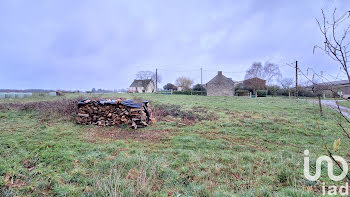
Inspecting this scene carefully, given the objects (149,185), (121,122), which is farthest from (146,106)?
(149,185)

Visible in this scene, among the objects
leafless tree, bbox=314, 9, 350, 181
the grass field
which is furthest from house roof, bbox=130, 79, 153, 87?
leafless tree, bbox=314, 9, 350, 181

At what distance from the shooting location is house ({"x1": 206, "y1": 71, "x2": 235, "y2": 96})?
114ft

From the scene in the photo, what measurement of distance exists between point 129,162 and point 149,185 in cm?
117

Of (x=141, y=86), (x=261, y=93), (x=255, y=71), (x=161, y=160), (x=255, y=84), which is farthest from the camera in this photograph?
(x=141, y=86)

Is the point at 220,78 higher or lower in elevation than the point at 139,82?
lower

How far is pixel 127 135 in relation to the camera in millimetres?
6285

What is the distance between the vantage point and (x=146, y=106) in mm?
8383

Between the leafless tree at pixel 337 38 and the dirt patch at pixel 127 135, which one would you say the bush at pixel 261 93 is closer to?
the dirt patch at pixel 127 135

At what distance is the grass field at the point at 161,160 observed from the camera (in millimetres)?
2792

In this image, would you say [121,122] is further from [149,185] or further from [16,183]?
[149,185]

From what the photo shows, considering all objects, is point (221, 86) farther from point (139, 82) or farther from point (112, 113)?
point (112, 113)

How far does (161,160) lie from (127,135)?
111 inches

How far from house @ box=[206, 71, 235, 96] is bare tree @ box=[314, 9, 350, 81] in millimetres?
34456

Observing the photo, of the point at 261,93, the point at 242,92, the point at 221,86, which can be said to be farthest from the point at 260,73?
the point at 221,86
